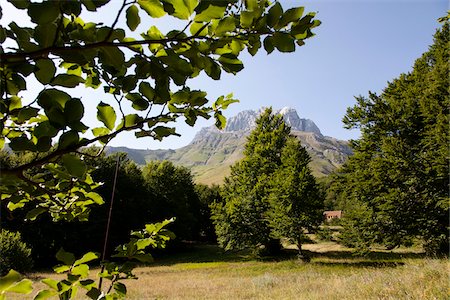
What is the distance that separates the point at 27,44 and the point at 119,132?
1.28 feet

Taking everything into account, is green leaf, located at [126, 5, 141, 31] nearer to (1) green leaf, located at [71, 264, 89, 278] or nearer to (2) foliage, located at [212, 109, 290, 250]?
(1) green leaf, located at [71, 264, 89, 278]

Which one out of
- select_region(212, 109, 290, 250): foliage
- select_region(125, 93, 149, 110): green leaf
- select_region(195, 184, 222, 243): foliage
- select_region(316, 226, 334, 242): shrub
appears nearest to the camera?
select_region(125, 93, 149, 110): green leaf

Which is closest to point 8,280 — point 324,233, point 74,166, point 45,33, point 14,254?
point 74,166

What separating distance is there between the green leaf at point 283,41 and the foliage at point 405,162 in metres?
17.0

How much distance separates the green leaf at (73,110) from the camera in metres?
0.70

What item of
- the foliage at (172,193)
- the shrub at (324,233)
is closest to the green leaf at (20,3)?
the shrub at (324,233)

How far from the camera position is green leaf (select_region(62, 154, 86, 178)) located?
2.52 feet

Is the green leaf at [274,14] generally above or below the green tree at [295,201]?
above

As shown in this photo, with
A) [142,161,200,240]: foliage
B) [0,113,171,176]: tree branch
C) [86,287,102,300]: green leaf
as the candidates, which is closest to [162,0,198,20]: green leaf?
[0,113,171,176]: tree branch

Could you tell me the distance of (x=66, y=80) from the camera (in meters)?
0.75

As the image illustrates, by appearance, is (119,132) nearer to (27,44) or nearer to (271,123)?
(27,44)

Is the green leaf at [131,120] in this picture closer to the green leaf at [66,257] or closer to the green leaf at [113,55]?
the green leaf at [113,55]

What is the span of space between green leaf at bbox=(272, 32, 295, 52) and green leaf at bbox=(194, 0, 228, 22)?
195 millimetres

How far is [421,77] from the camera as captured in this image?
18.3 m
